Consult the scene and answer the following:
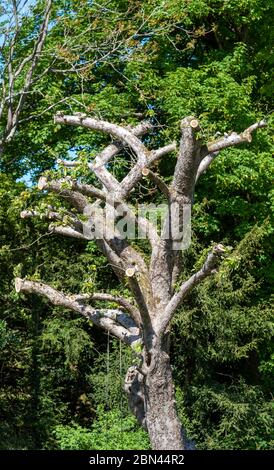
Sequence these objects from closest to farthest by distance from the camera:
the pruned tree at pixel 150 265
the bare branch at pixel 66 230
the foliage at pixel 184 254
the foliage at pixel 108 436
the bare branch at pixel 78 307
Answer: the pruned tree at pixel 150 265, the bare branch at pixel 78 307, the bare branch at pixel 66 230, the foliage at pixel 108 436, the foliage at pixel 184 254

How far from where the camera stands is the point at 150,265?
28.1 feet

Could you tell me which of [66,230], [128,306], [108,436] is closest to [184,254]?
[108,436]

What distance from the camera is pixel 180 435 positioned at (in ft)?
27.3

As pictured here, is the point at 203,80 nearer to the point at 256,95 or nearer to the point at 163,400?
the point at 256,95

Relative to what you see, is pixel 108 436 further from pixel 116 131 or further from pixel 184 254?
pixel 116 131

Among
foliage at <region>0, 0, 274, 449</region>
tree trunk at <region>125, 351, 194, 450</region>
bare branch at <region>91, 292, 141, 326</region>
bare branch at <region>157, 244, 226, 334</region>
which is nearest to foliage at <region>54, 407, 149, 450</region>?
foliage at <region>0, 0, 274, 449</region>

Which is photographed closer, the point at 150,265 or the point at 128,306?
the point at 128,306

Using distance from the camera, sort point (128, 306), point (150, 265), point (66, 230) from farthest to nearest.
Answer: point (66, 230) < point (150, 265) < point (128, 306)

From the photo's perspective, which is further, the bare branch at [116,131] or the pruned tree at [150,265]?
the bare branch at [116,131]

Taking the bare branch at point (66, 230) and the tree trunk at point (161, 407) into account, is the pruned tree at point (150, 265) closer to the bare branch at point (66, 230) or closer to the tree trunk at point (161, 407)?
the tree trunk at point (161, 407)

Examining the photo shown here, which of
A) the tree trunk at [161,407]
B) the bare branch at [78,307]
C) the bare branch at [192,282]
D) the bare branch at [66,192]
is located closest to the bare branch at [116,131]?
the bare branch at [66,192]

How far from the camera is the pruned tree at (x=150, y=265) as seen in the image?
26.6ft

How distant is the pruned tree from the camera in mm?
8094

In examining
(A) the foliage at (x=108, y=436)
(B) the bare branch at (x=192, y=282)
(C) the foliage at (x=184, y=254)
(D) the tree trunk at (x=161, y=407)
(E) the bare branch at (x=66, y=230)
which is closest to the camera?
(B) the bare branch at (x=192, y=282)
